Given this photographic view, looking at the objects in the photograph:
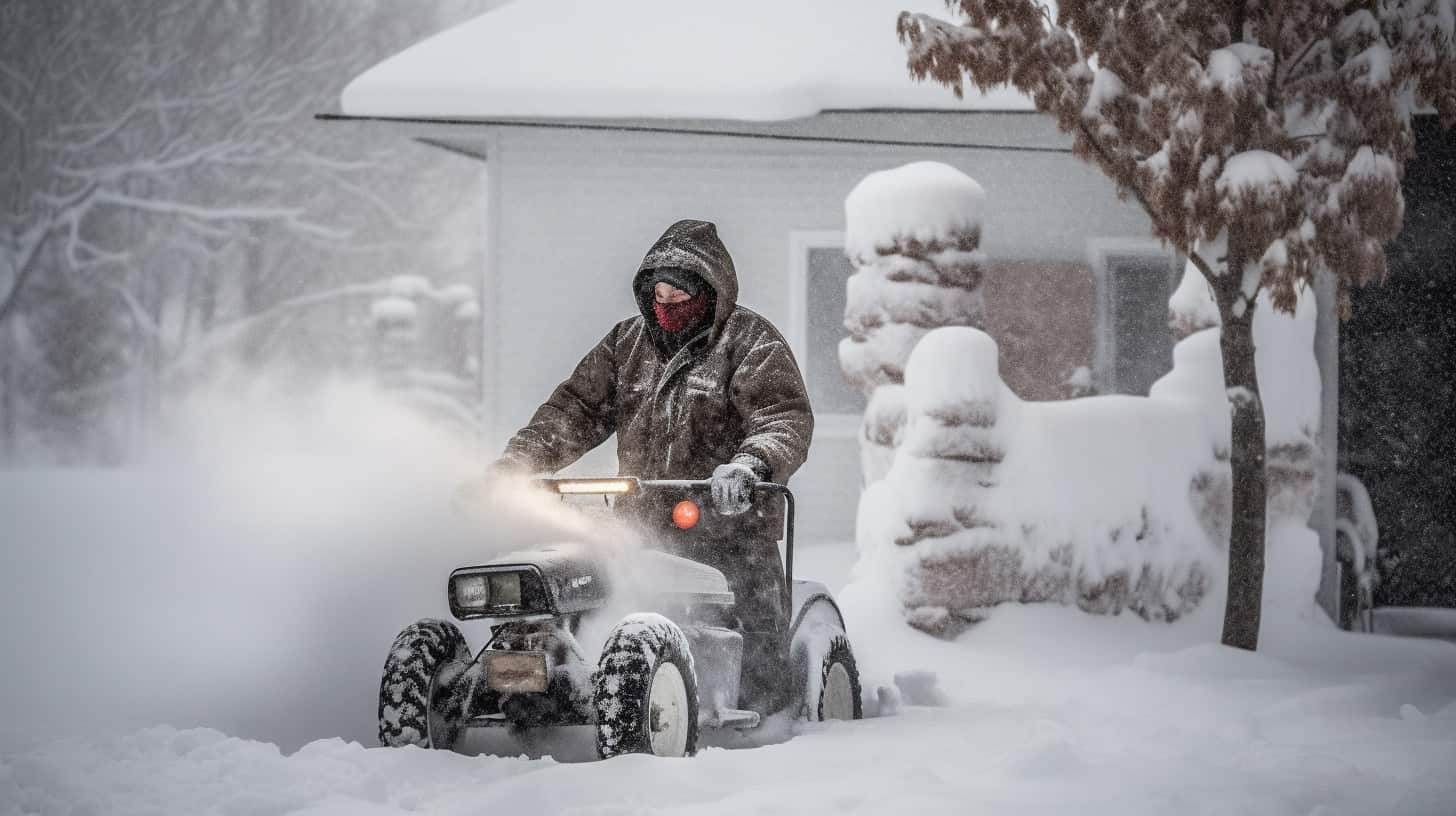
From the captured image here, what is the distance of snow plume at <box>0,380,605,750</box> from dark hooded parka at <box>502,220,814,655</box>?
0.45 meters

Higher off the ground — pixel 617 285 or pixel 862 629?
pixel 617 285

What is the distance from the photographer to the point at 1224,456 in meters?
10.4

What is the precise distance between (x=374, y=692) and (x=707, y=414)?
2.06 meters

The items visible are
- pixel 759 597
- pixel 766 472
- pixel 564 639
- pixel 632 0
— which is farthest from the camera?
pixel 632 0

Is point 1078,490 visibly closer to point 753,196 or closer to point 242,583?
point 242,583

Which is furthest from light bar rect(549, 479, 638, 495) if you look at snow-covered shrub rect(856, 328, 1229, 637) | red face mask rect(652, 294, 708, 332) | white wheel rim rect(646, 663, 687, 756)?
snow-covered shrub rect(856, 328, 1229, 637)

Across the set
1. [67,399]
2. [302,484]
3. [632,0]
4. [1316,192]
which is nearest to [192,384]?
[67,399]

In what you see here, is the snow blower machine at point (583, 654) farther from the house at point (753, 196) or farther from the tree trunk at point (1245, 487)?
the house at point (753, 196)

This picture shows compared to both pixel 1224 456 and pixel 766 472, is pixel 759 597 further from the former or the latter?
pixel 1224 456

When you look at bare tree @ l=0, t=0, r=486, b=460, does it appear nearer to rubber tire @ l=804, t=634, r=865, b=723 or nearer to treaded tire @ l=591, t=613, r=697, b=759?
rubber tire @ l=804, t=634, r=865, b=723

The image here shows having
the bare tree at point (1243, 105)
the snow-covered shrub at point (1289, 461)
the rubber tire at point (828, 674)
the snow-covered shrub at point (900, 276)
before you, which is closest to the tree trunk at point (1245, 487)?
the bare tree at point (1243, 105)

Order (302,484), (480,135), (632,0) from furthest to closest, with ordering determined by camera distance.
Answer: (632,0) → (480,135) → (302,484)

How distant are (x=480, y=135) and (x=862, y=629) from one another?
6311 mm

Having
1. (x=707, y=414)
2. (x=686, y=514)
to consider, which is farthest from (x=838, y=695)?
(x=686, y=514)
